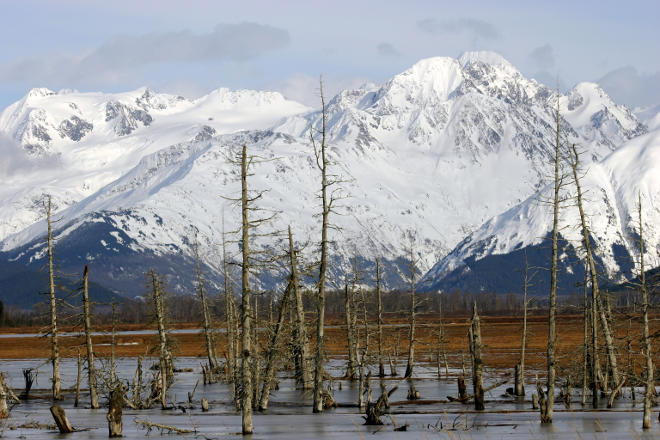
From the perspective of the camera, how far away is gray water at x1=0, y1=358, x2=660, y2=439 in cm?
4684

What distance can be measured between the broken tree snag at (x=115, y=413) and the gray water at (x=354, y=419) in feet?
2.75

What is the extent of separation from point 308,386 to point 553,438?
28534 mm

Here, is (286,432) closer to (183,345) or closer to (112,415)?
(112,415)

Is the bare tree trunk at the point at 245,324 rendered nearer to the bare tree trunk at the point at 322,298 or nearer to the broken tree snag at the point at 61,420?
the bare tree trunk at the point at 322,298

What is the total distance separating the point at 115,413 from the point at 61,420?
12.2 ft

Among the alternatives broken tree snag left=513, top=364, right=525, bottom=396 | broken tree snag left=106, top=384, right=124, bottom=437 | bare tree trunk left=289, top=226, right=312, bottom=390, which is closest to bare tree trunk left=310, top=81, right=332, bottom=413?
bare tree trunk left=289, top=226, right=312, bottom=390

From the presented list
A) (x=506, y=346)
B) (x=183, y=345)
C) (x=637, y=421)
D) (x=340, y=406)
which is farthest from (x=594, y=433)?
(x=183, y=345)

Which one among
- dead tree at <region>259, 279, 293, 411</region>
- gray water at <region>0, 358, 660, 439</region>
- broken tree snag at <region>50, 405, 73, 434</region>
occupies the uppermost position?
dead tree at <region>259, 279, 293, 411</region>

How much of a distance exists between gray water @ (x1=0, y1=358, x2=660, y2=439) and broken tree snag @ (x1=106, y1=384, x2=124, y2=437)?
0.84 m

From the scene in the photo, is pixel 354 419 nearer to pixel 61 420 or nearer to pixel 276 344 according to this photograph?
pixel 276 344

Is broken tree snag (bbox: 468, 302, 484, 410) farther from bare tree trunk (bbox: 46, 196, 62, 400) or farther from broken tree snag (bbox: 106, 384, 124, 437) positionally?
bare tree trunk (bbox: 46, 196, 62, 400)

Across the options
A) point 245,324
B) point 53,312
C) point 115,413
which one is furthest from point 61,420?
point 53,312

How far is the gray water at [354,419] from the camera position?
4684cm

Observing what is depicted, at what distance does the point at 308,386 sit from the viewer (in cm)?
6969
